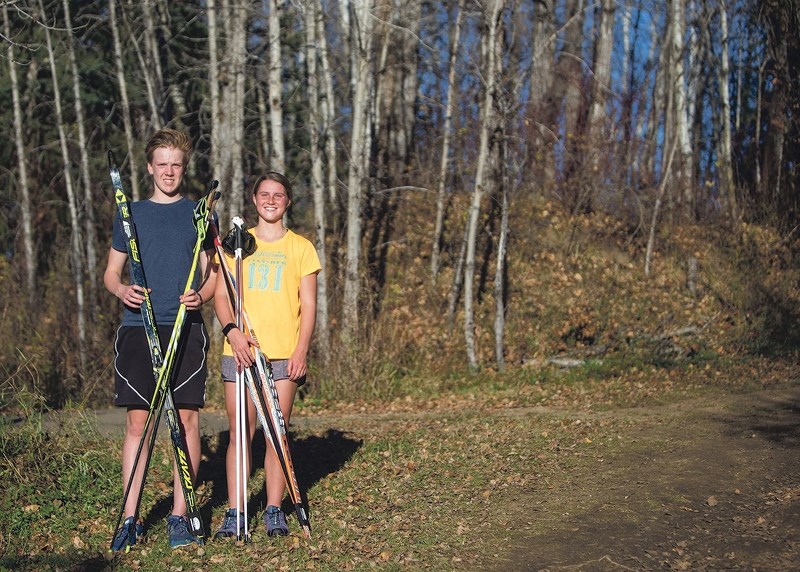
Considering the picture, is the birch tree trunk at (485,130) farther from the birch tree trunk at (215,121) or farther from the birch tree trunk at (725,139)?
the birch tree trunk at (725,139)

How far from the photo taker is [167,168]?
4.93 metres

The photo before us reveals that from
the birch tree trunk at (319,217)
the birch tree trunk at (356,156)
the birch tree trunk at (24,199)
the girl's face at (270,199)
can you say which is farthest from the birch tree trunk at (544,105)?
the girl's face at (270,199)

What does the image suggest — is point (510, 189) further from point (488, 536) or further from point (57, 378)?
point (488, 536)

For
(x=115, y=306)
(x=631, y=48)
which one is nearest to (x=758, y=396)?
(x=115, y=306)

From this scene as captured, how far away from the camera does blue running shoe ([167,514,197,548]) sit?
5.07m

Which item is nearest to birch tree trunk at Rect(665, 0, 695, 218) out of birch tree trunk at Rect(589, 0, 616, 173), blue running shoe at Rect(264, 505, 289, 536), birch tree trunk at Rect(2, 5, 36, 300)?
birch tree trunk at Rect(589, 0, 616, 173)

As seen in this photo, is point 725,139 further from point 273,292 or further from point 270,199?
point 273,292

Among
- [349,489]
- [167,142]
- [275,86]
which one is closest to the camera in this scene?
[167,142]

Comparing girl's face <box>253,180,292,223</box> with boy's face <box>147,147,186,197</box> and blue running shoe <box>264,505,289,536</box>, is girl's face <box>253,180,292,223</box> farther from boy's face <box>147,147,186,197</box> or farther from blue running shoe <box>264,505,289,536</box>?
blue running shoe <box>264,505,289,536</box>

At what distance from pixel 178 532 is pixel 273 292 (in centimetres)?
144

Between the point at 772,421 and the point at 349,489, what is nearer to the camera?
the point at 349,489

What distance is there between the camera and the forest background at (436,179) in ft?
42.6

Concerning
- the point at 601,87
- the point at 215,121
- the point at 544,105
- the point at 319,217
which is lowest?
the point at 319,217

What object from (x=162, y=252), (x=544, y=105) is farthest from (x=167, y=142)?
(x=544, y=105)
